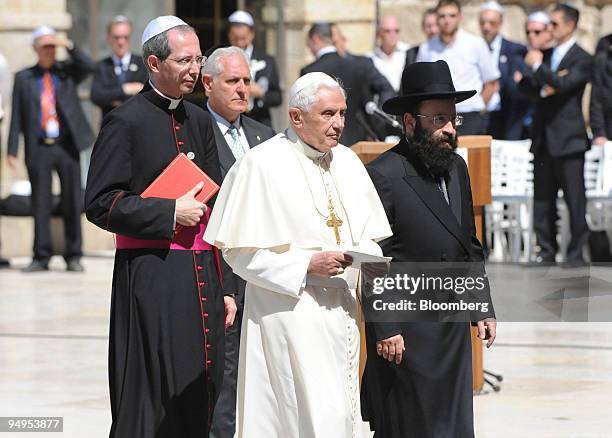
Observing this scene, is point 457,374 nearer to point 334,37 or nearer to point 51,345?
point 51,345

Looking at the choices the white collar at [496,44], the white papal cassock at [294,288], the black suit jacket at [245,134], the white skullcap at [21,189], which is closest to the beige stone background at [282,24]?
the white skullcap at [21,189]

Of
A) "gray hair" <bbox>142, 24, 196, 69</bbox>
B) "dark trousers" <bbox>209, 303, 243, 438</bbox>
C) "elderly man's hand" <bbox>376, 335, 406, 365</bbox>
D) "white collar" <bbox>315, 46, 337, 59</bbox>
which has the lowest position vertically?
"dark trousers" <bbox>209, 303, 243, 438</bbox>

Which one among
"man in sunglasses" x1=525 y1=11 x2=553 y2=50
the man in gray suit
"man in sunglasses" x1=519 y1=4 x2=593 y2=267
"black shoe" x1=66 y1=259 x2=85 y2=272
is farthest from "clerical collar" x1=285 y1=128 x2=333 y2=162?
"black shoe" x1=66 y1=259 x2=85 y2=272

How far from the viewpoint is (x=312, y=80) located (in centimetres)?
617

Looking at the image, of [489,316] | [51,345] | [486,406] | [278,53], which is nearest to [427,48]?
[278,53]

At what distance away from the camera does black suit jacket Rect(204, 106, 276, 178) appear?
7836 millimetres

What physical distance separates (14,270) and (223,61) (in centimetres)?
913

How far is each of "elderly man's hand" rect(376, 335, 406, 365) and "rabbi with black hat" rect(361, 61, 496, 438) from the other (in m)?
0.06

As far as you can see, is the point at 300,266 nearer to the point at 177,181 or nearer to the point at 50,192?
the point at 177,181

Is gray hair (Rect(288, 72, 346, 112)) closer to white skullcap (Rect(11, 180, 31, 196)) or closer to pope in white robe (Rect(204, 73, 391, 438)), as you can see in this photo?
pope in white robe (Rect(204, 73, 391, 438))

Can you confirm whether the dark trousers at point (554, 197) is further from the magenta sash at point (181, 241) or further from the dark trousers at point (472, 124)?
the magenta sash at point (181, 241)

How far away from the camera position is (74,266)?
16.2m

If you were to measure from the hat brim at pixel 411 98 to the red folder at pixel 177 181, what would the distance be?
2.54ft

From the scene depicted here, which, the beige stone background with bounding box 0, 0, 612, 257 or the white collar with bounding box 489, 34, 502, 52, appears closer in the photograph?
the white collar with bounding box 489, 34, 502, 52
